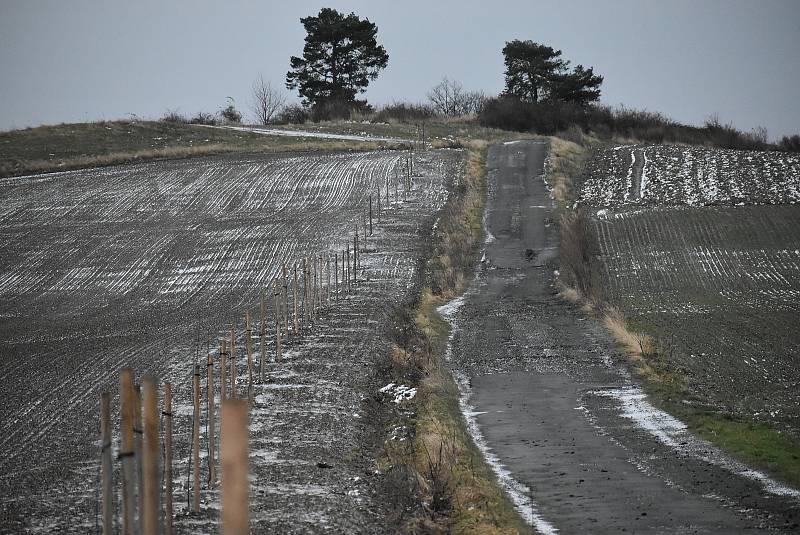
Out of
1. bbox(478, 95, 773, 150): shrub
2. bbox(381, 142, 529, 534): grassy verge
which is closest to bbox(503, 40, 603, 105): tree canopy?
bbox(478, 95, 773, 150): shrub

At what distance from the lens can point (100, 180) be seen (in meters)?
60.5

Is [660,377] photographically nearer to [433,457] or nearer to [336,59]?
[433,457]

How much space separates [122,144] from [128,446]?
224 feet

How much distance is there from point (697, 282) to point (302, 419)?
896 inches

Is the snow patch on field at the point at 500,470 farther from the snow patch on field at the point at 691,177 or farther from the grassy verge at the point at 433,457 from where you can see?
the snow patch on field at the point at 691,177

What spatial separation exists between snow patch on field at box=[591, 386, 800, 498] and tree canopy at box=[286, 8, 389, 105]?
8475 centimetres

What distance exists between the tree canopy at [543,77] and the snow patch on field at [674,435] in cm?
8094

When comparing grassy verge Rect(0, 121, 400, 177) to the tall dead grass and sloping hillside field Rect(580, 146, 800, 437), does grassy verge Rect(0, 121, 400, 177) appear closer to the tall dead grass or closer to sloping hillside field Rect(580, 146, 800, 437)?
the tall dead grass

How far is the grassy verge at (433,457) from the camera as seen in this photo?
41.4 feet

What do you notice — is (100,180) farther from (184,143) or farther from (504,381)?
(504,381)

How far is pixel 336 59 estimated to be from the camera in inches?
4139

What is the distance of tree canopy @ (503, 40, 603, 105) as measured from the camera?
3952 inches

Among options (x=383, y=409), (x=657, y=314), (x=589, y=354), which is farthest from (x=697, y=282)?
(x=383, y=409)

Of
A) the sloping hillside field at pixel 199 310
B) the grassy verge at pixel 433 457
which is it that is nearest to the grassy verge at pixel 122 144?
the sloping hillside field at pixel 199 310
